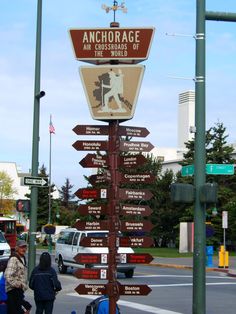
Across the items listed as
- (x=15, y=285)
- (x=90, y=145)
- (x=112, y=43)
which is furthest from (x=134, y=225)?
(x=15, y=285)

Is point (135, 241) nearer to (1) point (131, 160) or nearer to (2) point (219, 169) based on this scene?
(1) point (131, 160)

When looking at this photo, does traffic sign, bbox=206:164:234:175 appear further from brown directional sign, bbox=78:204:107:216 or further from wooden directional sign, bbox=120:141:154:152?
brown directional sign, bbox=78:204:107:216

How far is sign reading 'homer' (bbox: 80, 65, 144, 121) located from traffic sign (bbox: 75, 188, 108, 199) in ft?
2.89

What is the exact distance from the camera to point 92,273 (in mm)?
7816

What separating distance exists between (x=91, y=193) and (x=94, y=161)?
39 centimetres

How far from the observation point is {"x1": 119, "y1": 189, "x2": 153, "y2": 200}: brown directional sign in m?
7.86

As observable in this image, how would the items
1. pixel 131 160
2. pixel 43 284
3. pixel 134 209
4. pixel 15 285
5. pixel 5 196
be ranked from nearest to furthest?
pixel 134 209, pixel 131 160, pixel 15 285, pixel 43 284, pixel 5 196

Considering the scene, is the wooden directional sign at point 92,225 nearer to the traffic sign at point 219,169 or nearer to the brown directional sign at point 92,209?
the brown directional sign at point 92,209

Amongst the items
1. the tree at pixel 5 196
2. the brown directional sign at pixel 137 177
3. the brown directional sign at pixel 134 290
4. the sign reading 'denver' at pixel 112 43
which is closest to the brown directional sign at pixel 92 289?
the brown directional sign at pixel 134 290

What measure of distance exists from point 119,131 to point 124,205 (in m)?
0.89

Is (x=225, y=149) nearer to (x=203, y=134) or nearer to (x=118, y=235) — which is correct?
(x=203, y=134)

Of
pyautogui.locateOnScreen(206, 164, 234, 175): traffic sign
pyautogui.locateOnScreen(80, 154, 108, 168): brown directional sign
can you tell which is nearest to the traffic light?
pyautogui.locateOnScreen(206, 164, 234, 175): traffic sign

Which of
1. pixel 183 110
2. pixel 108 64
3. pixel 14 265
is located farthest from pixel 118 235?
pixel 183 110

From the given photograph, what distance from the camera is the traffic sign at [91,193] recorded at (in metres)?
7.84
